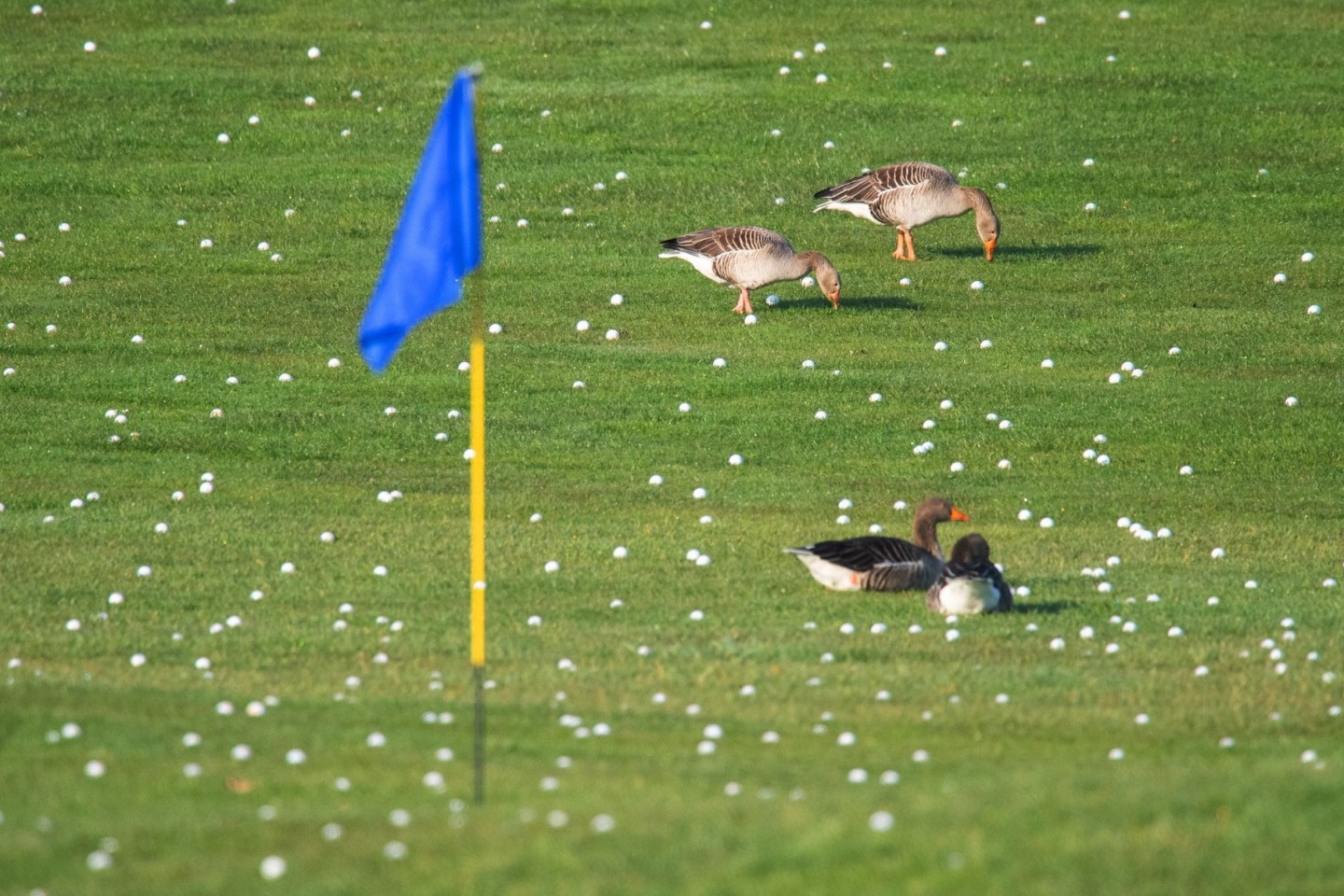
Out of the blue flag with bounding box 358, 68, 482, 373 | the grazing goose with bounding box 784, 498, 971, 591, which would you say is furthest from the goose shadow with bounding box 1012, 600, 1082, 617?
the blue flag with bounding box 358, 68, 482, 373

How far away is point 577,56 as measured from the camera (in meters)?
35.6

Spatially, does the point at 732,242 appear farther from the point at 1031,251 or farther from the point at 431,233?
the point at 431,233

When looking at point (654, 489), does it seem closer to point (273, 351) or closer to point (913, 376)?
point (913, 376)

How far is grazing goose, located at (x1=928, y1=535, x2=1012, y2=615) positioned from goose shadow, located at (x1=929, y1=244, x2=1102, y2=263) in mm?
13874

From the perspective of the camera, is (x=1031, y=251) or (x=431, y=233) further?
(x=1031, y=251)

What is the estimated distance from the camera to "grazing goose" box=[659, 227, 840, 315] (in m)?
23.3

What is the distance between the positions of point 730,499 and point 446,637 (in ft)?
16.8

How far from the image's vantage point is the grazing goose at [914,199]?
2584cm

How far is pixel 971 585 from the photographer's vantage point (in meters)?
13.3

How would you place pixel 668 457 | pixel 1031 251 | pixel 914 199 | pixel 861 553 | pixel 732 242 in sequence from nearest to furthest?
pixel 861 553, pixel 668 457, pixel 732 242, pixel 914 199, pixel 1031 251

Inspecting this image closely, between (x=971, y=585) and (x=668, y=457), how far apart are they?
607cm

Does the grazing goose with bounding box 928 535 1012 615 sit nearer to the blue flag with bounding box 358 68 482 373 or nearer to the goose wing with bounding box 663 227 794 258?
the blue flag with bounding box 358 68 482 373

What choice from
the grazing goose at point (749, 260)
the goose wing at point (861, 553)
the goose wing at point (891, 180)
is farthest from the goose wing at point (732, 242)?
the goose wing at point (861, 553)

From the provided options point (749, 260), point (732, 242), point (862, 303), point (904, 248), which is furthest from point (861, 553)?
point (904, 248)
